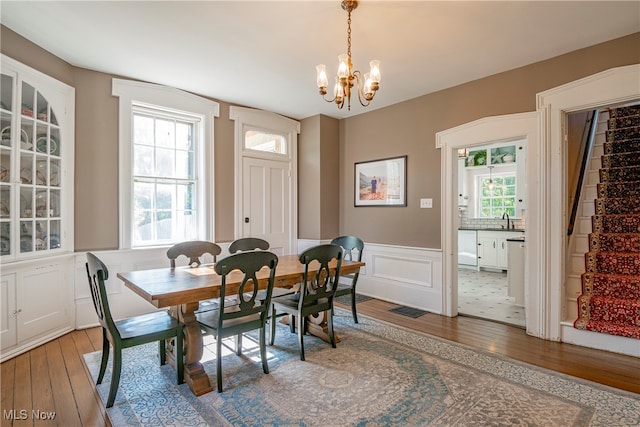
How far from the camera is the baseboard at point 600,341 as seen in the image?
2826mm

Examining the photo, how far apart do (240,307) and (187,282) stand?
1.45 feet

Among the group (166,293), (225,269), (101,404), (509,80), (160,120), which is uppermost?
(509,80)

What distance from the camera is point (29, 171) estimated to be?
3086 millimetres

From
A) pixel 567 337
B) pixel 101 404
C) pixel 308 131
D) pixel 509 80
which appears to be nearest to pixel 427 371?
pixel 567 337

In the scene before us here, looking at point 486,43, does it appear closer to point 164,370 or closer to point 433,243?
point 433,243

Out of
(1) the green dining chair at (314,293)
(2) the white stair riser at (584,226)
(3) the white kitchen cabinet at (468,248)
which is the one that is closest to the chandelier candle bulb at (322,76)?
(1) the green dining chair at (314,293)

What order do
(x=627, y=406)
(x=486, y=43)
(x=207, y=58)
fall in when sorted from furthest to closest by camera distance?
(x=207, y=58) → (x=486, y=43) → (x=627, y=406)

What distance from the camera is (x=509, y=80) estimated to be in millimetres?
3562

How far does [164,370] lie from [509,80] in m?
4.31

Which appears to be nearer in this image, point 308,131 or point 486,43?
point 486,43

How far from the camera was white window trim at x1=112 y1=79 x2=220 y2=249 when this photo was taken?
374cm

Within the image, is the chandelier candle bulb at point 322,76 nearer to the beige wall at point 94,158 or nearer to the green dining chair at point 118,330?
the green dining chair at point 118,330

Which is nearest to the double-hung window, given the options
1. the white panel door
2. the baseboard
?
the white panel door
